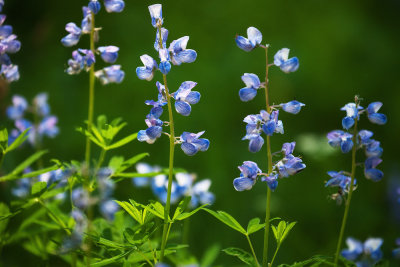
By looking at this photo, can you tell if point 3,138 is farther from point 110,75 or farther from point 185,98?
point 185,98

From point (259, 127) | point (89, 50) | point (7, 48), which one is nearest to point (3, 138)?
point (7, 48)

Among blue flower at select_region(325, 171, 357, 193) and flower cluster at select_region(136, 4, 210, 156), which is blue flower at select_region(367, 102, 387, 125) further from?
flower cluster at select_region(136, 4, 210, 156)

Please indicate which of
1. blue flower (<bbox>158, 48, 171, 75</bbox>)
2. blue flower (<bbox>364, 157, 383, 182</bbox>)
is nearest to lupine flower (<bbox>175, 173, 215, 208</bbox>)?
blue flower (<bbox>364, 157, 383, 182</bbox>)

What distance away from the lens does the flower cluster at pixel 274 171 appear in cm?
176

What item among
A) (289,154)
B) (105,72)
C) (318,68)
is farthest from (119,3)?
(318,68)

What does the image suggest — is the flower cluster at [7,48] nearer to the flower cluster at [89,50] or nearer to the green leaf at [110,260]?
the flower cluster at [89,50]

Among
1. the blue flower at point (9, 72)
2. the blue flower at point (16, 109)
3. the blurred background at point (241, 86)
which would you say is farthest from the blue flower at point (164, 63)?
the blurred background at point (241, 86)

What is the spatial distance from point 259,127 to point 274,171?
16 cm

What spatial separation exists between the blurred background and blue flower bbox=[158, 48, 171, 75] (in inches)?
62.2

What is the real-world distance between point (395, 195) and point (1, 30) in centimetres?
308

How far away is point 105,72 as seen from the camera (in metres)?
2.28

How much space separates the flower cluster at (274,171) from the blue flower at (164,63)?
1.38 feet

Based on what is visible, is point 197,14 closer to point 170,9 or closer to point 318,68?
point 170,9

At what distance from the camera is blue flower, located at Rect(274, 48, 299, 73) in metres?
1.79
